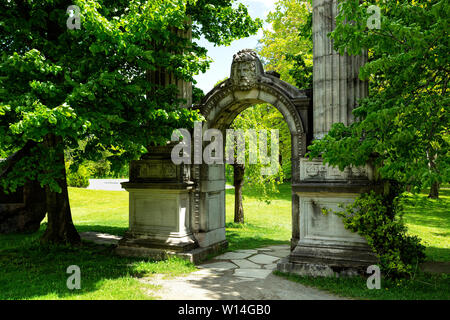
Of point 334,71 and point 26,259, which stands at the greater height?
point 334,71

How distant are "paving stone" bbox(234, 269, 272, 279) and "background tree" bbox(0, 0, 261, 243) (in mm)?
3214

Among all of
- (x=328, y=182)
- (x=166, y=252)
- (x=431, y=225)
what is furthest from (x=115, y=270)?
(x=431, y=225)

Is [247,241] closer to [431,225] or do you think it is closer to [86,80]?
[86,80]

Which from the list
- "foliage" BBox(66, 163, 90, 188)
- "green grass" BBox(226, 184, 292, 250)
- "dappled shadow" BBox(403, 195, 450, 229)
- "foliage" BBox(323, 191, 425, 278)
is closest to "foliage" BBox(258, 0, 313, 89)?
"green grass" BBox(226, 184, 292, 250)

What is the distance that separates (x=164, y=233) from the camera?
8.66m

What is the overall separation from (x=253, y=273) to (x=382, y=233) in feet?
8.82

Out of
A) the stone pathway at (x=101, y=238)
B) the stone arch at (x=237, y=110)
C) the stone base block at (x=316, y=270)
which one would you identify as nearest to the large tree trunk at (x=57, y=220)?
the stone pathway at (x=101, y=238)

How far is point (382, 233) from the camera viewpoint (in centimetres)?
637

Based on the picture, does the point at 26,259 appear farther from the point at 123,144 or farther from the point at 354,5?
the point at 354,5

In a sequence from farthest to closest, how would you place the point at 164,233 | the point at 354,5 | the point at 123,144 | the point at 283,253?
the point at 283,253
the point at 164,233
the point at 123,144
the point at 354,5

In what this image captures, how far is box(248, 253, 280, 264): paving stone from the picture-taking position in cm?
859

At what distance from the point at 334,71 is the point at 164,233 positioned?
210 inches

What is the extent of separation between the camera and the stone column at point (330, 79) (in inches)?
285

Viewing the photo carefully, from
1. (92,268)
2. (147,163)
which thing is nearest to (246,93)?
(147,163)
